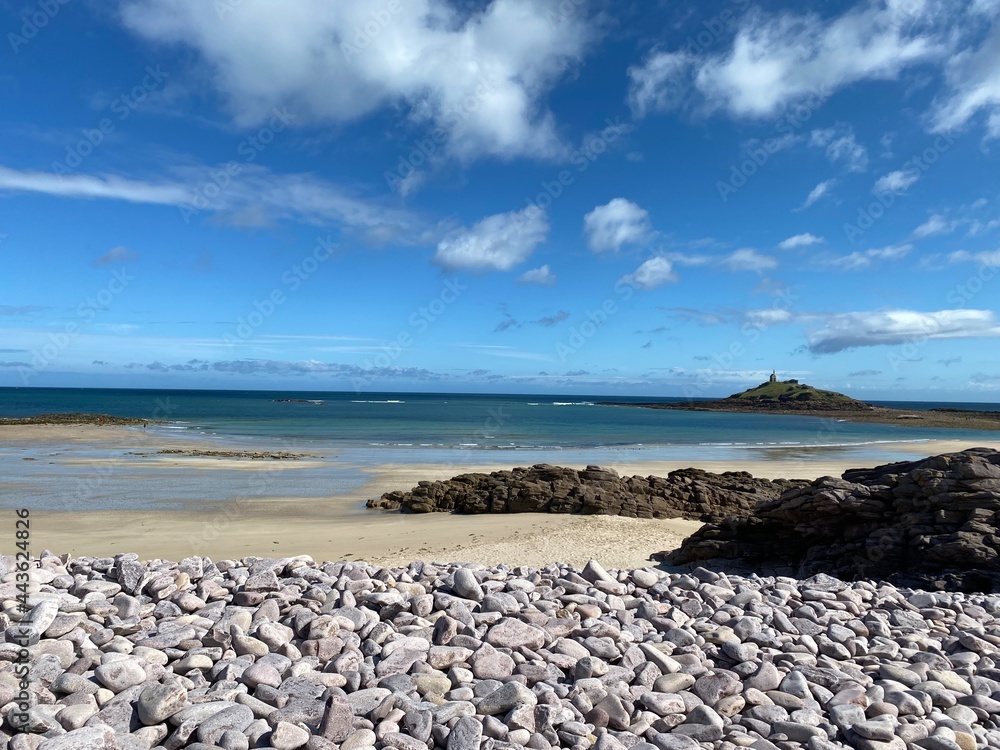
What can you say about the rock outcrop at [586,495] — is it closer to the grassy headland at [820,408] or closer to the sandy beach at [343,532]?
the sandy beach at [343,532]

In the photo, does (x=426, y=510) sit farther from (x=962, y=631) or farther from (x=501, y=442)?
(x=501, y=442)

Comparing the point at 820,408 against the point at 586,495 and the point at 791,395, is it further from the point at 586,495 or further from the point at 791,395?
the point at 586,495

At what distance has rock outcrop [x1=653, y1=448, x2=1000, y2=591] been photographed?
26.7 feet

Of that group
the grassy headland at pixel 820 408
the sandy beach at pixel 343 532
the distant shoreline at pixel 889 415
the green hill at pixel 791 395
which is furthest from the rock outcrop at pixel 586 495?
the green hill at pixel 791 395

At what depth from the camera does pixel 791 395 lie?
132625 millimetres

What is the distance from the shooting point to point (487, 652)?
187 inches

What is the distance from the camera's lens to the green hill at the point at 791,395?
413 feet

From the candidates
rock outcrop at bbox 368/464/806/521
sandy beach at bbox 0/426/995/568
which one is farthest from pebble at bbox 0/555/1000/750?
rock outcrop at bbox 368/464/806/521

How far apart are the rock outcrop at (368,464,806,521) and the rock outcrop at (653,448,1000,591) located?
497 centimetres

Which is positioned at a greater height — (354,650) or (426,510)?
(354,650)

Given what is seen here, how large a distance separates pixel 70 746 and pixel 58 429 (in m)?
50.2

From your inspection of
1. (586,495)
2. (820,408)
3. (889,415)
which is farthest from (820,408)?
(586,495)

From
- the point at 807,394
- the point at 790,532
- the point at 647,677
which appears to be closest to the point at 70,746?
the point at 647,677

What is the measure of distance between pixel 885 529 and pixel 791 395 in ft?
440
